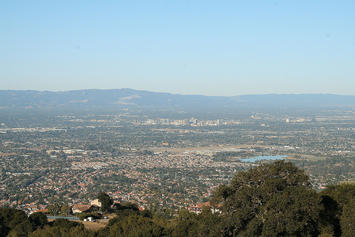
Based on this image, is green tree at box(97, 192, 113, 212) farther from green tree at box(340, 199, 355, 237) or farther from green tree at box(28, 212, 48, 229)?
green tree at box(340, 199, 355, 237)

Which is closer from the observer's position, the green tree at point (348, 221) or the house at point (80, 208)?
the green tree at point (348, 221)

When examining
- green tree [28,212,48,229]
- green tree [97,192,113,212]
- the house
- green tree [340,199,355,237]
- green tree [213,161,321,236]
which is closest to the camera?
green tree [213,161,321,236]

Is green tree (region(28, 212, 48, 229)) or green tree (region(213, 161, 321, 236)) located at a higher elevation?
green tree (region(213, 161, 321, 236))

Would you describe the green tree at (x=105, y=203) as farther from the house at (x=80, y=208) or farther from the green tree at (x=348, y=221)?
the green tree at (x=348, y=221)

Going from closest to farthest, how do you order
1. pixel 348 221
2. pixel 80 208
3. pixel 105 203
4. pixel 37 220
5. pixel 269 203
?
1. pixel 269 203
2. pixel 348 221
3. pixel 37 220
4. pixel 105 203
5. pixel 80 208

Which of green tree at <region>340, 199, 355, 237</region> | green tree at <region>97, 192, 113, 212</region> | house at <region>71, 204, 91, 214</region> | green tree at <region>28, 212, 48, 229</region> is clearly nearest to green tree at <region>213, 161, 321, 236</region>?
green tree at <region>340, 199, 355, 237</region>

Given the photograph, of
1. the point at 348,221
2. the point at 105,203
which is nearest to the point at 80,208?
the point at 105,203

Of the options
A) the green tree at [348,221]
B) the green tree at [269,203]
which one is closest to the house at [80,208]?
the green tree at [269,203]

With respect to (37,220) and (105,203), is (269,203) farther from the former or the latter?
(105,203)

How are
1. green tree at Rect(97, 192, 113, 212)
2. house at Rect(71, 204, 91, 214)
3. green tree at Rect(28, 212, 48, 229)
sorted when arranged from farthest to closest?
1. house at Rect(71, 204, 91, 214)
2. green tree at Rect(97, 192, 113, 212)
3. green tree at Rect(28, 212, 48, 229)

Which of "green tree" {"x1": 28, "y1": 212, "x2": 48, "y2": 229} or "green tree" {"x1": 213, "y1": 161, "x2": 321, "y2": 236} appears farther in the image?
"green tree" {"x1": 28, "y1": 212, "x2": 48, "y2": 229}

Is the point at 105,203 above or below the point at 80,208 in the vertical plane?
above

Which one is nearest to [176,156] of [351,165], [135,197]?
[351,165]
